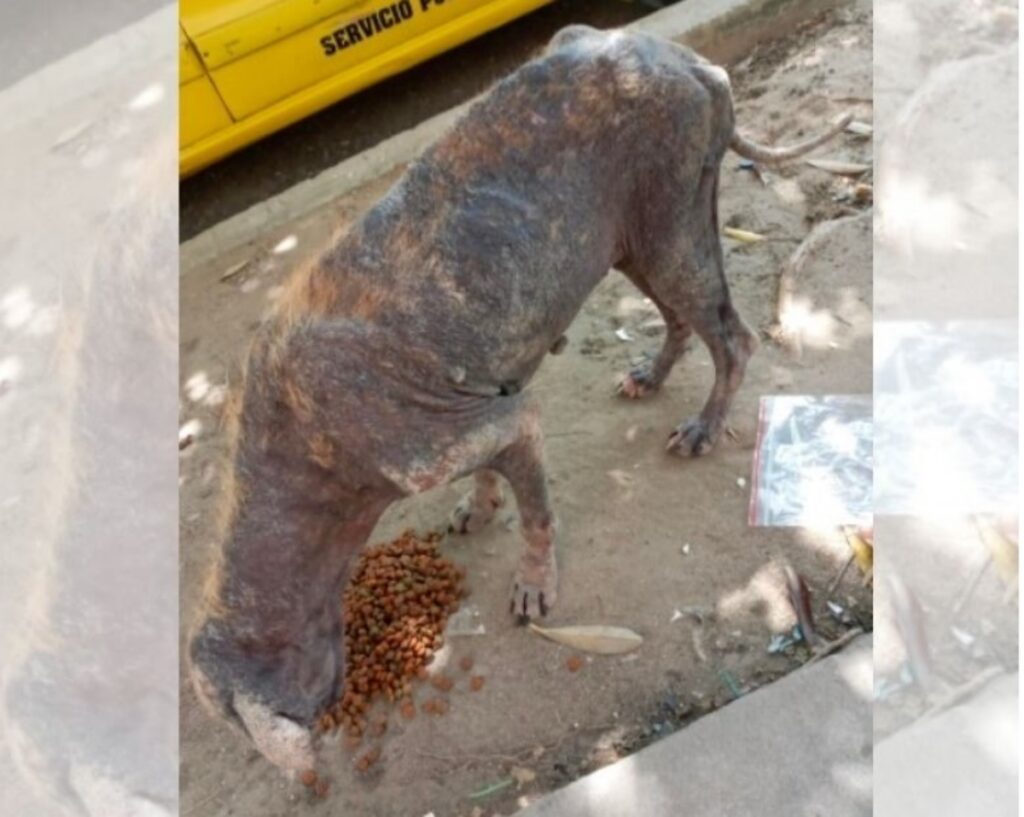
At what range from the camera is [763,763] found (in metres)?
2.87

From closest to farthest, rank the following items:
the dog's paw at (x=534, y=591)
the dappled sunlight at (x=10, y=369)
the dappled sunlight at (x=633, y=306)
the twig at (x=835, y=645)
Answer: the twig at (x=835, y=645) → the dog's paw at (x=534, y=591) → the dappled sunlight at (x=10, y=369) → the dappled sunlight at (x=633, y=306)

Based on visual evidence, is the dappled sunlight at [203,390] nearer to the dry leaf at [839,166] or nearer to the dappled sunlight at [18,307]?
the dappled sunlight at [18,307]

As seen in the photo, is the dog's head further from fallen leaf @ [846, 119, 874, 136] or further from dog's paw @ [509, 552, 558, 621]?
fallen leaf @ [846, 119, 874, 136]

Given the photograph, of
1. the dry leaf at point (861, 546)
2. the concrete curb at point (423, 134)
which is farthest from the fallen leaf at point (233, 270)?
the dry leaf at point (861, 546)

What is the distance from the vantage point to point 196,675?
2516 mm

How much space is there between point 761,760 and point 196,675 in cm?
145

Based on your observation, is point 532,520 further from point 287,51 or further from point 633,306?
point 287,51

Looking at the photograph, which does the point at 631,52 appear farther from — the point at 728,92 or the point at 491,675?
the point at 491,675

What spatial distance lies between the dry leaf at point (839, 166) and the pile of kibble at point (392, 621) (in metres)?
2.30

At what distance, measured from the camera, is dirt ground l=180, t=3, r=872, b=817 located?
3.16 m

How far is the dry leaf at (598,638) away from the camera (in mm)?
3299

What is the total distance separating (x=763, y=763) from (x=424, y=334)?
1.42 metres

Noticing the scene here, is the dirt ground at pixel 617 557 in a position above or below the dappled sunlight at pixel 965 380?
below

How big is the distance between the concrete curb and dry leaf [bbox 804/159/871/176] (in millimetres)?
1124
